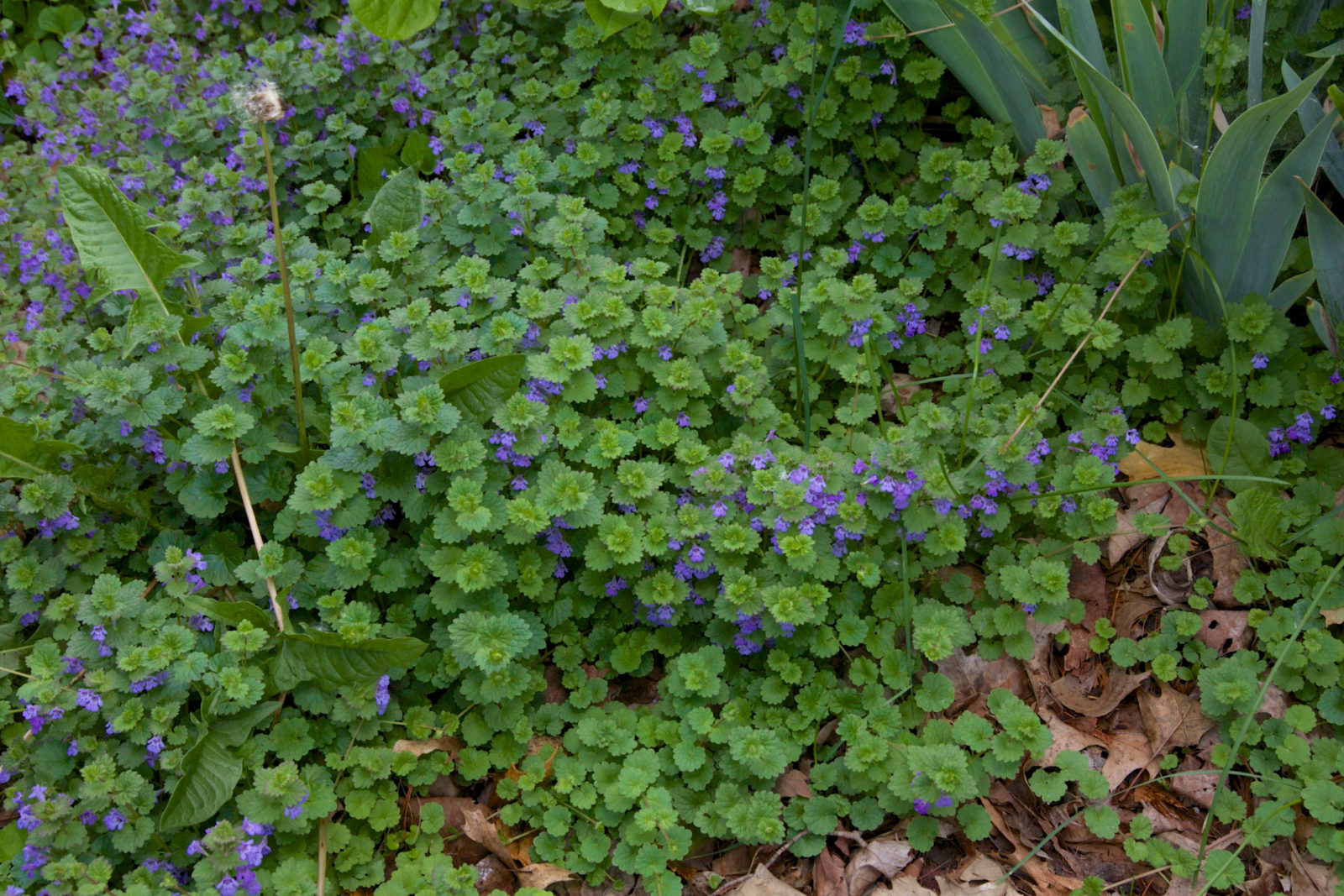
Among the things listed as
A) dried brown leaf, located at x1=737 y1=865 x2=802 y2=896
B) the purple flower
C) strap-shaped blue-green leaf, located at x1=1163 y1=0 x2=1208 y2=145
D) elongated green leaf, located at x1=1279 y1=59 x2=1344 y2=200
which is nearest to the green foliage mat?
the purple flower

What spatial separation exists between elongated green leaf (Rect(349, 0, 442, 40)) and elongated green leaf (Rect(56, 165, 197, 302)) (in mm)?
979

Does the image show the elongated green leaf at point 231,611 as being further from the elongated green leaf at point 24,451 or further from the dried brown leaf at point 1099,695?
the dried brown leaf at point 1099,695

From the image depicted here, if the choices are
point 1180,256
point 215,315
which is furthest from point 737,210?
point 215,315

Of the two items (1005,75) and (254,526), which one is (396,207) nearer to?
(254,526)

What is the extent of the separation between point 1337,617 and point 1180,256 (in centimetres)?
126

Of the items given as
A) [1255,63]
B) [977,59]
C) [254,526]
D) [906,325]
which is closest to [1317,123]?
[1255,63]

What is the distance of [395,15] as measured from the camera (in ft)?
11.1

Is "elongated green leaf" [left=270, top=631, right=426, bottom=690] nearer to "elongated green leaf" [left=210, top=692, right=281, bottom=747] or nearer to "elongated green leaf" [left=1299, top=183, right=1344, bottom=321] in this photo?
"elongated green leaf" [left=210, top=692, right=281, bottom=747]

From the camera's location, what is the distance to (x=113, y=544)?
3096 millimetres

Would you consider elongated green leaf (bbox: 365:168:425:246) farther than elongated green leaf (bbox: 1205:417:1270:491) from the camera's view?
Yes

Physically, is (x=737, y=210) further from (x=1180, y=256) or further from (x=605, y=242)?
(x=1180, y=256)

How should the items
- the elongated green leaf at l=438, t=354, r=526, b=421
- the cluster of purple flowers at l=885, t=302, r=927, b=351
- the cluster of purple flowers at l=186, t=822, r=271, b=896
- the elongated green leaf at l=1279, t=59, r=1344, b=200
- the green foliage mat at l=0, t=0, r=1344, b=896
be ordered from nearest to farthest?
1. the cluster of purple flowers at l=186, t=822, r=271, b=896
2. the green foliage mat at l=0, t=0, r=1344, b=896
3. the elongated green leaf at l=438, t=354, r=526, b=421
4. the elongated green leaf at l=1279, t=59, r=1344, b=200
5. the cluster of purple flowers at l=885, t=302, r=927, b=351

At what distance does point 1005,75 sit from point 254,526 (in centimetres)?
294

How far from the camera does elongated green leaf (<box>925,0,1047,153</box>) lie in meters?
3.38
